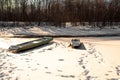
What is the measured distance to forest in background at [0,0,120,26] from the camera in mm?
17344

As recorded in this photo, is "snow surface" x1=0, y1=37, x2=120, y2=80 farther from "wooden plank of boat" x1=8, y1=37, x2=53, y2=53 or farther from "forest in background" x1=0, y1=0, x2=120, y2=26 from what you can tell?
"forest in background" x1=0, y1=0, x2=120, y2=26

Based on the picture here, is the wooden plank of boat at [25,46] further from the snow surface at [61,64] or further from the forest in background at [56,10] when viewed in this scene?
the forest in background at [56,10]

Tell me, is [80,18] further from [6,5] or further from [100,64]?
[100,64]

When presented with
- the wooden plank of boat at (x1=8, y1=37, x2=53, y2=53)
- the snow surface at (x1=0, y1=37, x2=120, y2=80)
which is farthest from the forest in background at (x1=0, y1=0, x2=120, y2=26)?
the snow surface at (x1=0, y1=37, x2=120, y2=80)

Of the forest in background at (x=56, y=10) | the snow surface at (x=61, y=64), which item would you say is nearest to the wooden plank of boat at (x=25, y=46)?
the snow surface at (x=61, y=64)

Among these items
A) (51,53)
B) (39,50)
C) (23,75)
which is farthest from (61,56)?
(23,75)

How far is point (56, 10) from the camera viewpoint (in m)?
17.4

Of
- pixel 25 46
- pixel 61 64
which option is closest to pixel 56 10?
pixel 25 46

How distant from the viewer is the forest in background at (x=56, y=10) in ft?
56.9

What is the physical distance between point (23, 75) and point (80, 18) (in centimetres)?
1105

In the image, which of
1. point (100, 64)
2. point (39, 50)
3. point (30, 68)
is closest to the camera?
point (30, 68)

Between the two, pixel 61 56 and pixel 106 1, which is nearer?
pixel 61 56

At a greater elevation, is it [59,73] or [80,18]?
[80,18]

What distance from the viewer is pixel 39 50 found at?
1062 centimetres
